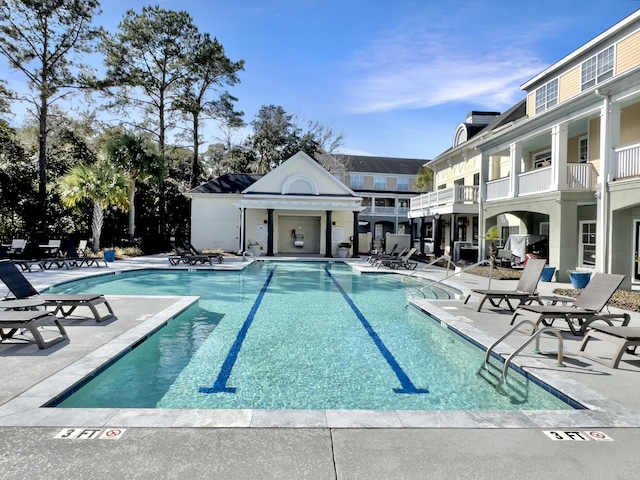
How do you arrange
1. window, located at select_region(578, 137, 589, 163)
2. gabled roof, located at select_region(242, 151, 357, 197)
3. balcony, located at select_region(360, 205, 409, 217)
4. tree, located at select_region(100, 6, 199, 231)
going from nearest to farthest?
window, located at select_region(578, 137, 589, 163)
gabled roof, located at select_region(242, 151, 357, 197)
tree, located at select_region(100, 6, 199, 231)
balcony, located at select_region(360, 205, 409, 217)

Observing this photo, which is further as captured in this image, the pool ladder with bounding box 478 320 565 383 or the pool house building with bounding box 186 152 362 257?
the pool house building with bounding box 186 152 362 257

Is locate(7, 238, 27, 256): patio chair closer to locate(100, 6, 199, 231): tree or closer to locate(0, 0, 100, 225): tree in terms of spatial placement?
locate(0, 0, 100, 225): tree

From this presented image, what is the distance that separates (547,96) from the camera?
707 inches

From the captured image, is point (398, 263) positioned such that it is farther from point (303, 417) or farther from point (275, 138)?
point (275, 138)

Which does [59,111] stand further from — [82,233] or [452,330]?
[452,330]

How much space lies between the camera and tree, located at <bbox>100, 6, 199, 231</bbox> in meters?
31.3

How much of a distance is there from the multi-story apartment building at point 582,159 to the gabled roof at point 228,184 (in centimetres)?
1769

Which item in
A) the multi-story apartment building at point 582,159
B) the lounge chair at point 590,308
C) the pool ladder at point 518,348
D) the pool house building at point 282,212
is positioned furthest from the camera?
the pool house building at point 282,212

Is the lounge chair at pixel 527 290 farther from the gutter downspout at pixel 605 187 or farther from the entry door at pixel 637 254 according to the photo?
the entry door at pixel 637 254

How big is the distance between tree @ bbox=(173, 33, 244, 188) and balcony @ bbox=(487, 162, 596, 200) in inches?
1020

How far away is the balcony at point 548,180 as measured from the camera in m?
14.1

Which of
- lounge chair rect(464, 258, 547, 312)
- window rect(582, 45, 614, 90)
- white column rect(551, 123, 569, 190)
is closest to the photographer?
lounge chair rect(464, 258, 547, 312)

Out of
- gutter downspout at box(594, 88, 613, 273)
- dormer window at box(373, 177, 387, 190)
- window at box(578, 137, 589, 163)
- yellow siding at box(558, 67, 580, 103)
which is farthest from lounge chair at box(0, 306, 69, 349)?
dormer window at box(373, 177, 387, 190)

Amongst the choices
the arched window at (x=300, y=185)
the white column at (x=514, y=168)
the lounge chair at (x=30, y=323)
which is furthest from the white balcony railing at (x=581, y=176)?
the arched window at (x=300, y=185)
